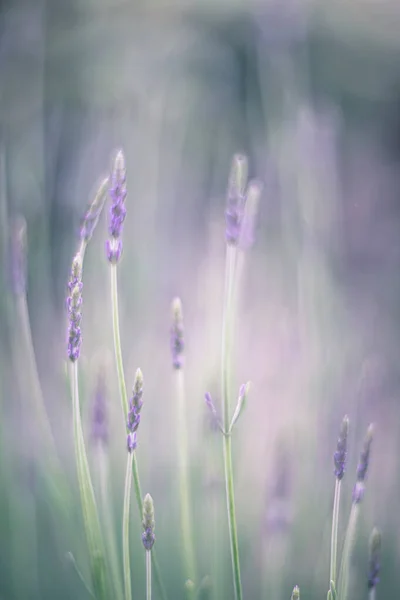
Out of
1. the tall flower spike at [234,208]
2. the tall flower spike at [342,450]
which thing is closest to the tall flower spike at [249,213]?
the tall flower spike at [234,208]

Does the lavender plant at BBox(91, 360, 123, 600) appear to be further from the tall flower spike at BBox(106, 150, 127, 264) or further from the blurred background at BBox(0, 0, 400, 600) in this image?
the tall flower spike at BBox(106, 150, 127, 264)

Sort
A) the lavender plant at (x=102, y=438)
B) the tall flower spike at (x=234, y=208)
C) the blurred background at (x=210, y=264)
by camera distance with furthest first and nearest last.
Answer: the blurred background at (x=210, y=264) → the lavender plant at (x=102, y=438) → the tall flower spike at (x=234, y=208)

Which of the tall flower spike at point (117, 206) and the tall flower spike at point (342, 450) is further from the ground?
the tall flower spike at point (117, 206)

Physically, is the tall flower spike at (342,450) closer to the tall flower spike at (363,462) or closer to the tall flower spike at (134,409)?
the tall flower spike at (363,462)

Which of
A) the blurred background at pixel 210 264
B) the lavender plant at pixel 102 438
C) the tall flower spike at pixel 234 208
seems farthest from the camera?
the blurred background at pixel 210 264

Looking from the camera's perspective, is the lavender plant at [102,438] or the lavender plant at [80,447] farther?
the lavender plant at [102,438]

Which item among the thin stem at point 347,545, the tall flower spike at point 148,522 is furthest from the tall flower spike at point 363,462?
the tall flower spike at point 148,522

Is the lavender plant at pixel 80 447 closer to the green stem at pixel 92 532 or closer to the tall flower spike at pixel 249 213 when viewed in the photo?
the green stem at pixel 92 532

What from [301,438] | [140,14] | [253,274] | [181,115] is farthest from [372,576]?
[140,14]

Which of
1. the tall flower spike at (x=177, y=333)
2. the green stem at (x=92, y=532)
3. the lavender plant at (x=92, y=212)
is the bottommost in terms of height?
the green stem at (x=92, y=532)
